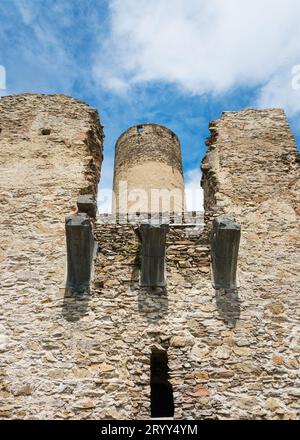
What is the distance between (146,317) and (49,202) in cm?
233

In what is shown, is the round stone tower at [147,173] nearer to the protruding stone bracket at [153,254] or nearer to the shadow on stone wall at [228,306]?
the protruding stone bracket at [153,254]

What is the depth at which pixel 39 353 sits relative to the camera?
472cm

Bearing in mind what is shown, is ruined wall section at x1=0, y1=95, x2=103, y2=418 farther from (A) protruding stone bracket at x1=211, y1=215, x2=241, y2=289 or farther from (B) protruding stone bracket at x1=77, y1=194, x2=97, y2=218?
(A) protruding stone bracket at x1=211, y1=215, x2=241, y2=289

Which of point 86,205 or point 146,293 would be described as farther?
point 86,205

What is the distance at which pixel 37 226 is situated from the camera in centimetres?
598

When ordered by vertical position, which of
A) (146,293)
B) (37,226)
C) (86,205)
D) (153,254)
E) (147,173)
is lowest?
(146,293)

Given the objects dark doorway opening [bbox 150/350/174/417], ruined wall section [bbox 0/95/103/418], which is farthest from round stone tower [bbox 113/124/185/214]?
dark doorway opening [bbox 150/350/174/417]

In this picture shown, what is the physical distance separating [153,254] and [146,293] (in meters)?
0.49

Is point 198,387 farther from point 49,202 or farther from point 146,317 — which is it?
point 49,202

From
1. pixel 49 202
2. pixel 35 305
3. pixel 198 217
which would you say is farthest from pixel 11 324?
pixel 198 217

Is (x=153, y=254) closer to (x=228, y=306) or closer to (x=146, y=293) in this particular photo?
(x=146, y=293)

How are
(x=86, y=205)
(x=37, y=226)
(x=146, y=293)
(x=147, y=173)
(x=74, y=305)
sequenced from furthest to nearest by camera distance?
(x=147, y=173) → (x=37, y=226) → (x=86, y=205) → (x=146, y=293) → (x=74, y=305)

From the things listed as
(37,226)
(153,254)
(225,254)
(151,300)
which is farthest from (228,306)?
(37,226)

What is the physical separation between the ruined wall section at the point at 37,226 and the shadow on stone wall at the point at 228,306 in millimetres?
1837
